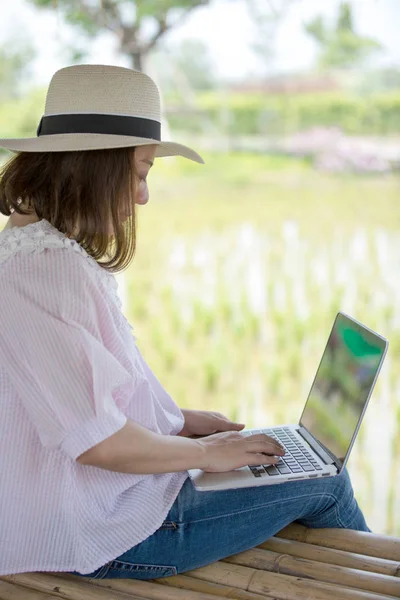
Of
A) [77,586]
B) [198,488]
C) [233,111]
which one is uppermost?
[233,111]

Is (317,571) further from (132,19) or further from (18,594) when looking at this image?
(132,19)

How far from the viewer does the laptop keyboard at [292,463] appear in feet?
5.45

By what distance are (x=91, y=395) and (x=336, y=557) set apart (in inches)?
28.6

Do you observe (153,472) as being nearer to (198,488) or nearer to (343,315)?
(198,488)

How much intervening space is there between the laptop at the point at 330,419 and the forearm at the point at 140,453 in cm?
13

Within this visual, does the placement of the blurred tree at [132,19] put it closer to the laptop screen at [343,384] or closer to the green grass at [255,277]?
the green grass at [255,277]

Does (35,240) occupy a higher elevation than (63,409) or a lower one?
higher

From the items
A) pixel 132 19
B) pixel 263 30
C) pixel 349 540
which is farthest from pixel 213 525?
pixel 263 30

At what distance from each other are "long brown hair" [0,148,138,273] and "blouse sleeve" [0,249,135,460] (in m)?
0.13

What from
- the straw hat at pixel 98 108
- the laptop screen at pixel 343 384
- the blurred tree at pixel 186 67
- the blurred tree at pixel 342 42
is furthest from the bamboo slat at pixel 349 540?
the blurred tree at pixel 186 67

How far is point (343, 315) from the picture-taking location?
1931mm

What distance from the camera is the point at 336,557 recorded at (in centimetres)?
170

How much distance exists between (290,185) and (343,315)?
17.1 feet

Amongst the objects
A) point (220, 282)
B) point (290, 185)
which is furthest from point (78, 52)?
point (290, 185)
